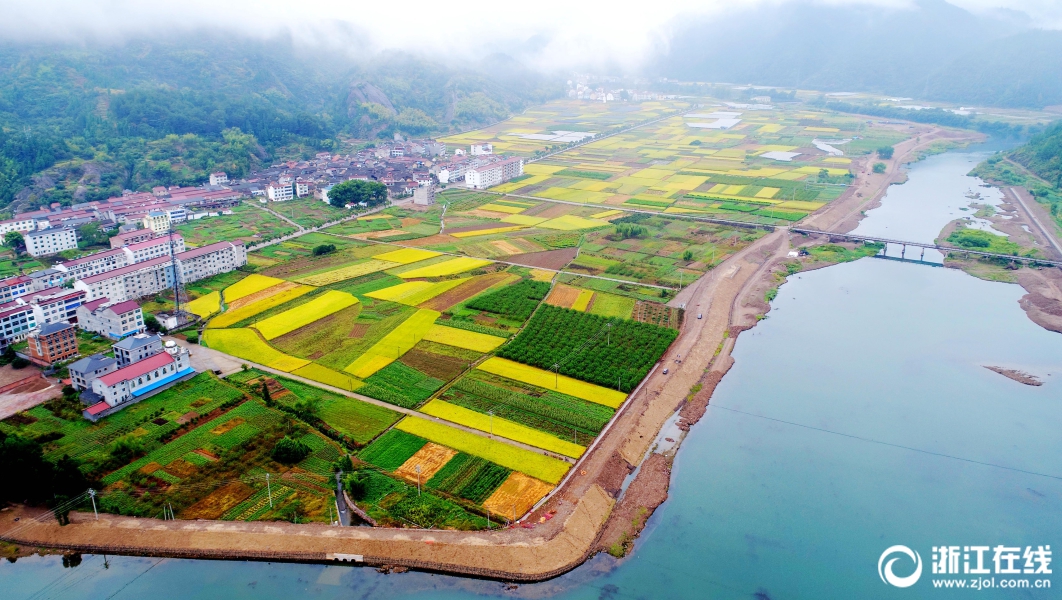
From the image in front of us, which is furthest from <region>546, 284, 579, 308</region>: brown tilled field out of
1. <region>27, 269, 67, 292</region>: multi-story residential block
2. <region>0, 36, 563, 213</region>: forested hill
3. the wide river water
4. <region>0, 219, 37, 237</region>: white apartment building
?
<region>0, 36, 563, 213</region>: forested hill

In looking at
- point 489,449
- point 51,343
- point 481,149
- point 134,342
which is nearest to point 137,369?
point 134,342

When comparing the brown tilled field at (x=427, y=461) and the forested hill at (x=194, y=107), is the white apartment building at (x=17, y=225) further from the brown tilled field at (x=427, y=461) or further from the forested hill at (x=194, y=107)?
the brown tilled field at (x=427, y=461)

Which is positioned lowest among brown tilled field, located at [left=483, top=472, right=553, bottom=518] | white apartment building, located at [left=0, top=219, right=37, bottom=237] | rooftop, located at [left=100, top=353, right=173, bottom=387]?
brown tilled field, located at [left=483, top=472, right=553, bottom=518]

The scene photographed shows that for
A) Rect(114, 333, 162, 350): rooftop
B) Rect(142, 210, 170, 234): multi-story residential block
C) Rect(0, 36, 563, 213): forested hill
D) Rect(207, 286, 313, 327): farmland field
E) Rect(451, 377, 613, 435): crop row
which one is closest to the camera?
Rect(451, 377, 613, 435): crop row

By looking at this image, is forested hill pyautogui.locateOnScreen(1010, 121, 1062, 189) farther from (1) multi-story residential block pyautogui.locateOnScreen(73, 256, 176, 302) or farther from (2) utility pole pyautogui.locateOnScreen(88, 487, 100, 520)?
(2) utility pole pyautogui.locateOnScreen(88, 487, 100, 520)

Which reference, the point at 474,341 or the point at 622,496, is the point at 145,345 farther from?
the point at 622,496

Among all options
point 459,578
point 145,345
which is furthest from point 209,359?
point 459,578
